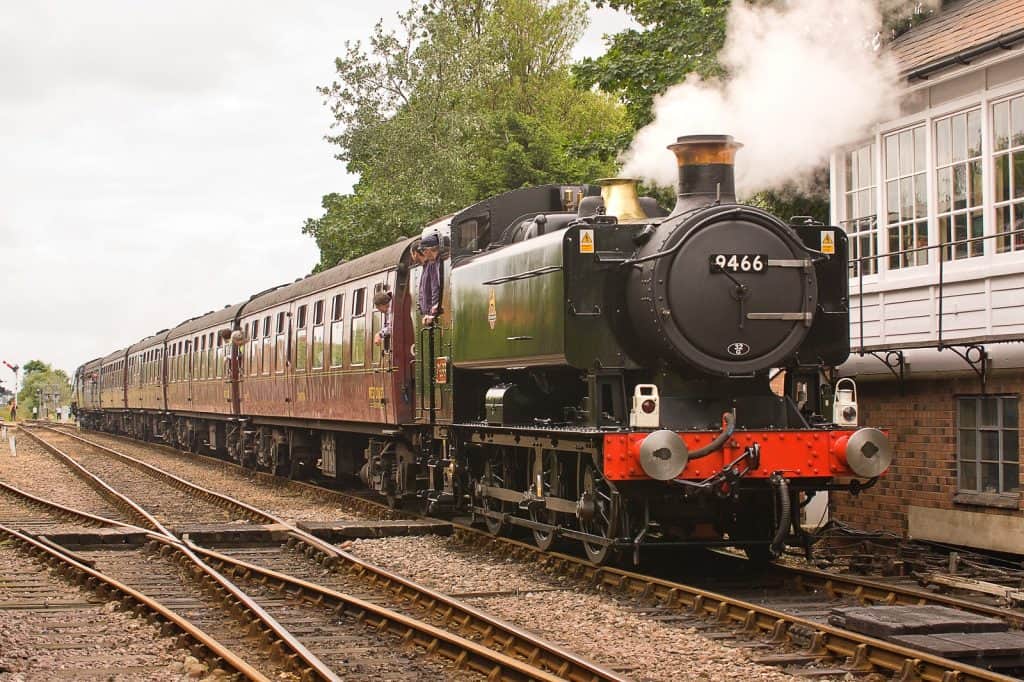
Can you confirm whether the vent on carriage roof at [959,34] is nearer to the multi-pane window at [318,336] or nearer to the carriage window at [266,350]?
the multi-pane window at [318,336]

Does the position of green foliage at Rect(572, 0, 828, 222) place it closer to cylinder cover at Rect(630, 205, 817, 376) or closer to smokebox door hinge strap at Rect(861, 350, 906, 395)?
smokebox door hinge strap at Rect(861, 350, 906, 395)

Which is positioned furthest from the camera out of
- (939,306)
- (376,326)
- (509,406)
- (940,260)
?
(376,326)

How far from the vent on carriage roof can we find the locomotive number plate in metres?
3.34

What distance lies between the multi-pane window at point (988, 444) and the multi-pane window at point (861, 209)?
2013mm

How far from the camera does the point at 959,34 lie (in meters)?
12.5

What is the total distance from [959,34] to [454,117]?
85.3 feet

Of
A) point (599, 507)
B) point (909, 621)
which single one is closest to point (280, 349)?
point (599, 507)

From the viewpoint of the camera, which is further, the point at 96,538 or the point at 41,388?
the point at 41,388

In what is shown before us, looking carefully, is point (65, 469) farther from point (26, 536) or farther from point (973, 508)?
point (973, 508)

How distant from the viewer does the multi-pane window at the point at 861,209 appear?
1341cm

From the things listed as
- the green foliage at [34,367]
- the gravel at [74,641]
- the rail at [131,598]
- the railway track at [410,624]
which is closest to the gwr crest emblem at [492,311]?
the railway track at [410,624]

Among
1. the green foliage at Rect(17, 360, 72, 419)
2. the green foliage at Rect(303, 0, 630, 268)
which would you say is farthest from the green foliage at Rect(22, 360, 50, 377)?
the green foliage at Rect(303, 0, 630, 268)

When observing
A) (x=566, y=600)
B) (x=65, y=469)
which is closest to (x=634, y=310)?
(x=566, y=600)

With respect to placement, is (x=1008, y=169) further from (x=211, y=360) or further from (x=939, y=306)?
(x=211, y=360)
